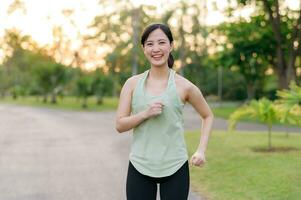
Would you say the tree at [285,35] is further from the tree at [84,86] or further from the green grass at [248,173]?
the tree at [84,86]

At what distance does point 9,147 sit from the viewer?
13.6m

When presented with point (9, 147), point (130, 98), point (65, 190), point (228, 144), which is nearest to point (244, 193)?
point (65, 190)

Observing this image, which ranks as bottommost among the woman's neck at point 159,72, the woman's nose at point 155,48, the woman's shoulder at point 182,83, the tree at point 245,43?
the woman's shoulder at point 182,83

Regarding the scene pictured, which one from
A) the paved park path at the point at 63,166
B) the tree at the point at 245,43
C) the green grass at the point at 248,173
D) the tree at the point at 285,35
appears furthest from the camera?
the tree at the point at 245,43

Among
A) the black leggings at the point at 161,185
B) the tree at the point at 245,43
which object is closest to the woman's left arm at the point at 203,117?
the black leggings at the point at 161,185

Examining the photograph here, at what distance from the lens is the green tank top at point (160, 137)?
2914 millimetres

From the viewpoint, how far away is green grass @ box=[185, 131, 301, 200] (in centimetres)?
720

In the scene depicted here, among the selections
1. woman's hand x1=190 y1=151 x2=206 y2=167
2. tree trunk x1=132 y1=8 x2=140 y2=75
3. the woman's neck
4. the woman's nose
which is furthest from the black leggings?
tree trunk x1=132 y1=8 x2=140 y2=75

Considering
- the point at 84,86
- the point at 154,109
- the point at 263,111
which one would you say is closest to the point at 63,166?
the point at 263,111

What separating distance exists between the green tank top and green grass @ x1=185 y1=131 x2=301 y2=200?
13.8ft

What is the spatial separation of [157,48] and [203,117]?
0.54 m

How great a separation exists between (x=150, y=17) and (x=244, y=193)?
40.7m

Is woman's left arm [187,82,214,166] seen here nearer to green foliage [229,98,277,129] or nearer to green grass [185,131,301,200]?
green grass [185,131,301,200]

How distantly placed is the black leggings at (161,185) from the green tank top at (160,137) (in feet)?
0.14
